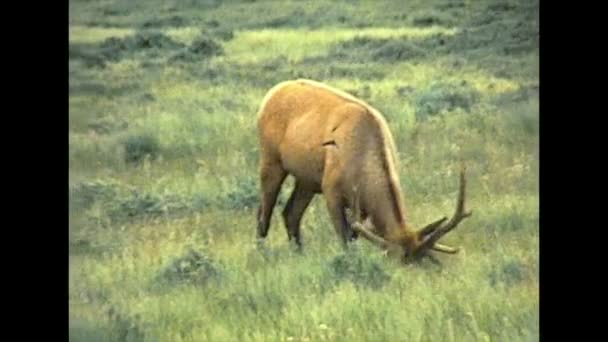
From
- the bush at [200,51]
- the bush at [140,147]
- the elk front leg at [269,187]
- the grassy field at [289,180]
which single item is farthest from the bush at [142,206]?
the bush at [200,51]

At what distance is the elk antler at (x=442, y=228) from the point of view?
16.4 feet

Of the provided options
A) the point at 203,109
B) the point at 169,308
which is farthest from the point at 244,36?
the point at 169,308

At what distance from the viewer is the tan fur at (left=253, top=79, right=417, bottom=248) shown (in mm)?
5023

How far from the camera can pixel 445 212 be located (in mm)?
5008

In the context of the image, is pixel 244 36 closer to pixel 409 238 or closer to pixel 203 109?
pixel 203 109

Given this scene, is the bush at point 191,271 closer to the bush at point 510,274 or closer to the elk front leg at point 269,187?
the elk front leg at point 269,187

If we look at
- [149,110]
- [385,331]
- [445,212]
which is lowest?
[385,331]

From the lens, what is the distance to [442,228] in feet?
16.4

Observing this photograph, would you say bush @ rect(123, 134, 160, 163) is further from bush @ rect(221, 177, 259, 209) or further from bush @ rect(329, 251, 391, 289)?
bush @ rect(329, 251, 391, 289)

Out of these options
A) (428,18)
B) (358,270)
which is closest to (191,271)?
(358,270)

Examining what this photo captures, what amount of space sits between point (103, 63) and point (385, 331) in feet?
4.21

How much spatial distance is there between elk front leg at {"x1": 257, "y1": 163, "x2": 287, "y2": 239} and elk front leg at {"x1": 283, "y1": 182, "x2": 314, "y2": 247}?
0.05m

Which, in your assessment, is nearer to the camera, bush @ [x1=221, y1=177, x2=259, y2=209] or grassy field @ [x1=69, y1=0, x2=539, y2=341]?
grassy field @ [x1=69, y1=0, x2=539, y2=341]

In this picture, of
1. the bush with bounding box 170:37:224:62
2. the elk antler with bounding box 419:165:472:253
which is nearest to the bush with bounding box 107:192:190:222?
the bush with bounding box 170:37:224:62
